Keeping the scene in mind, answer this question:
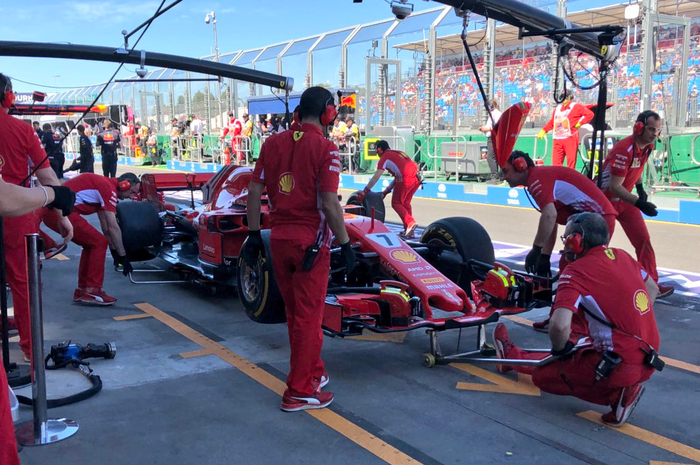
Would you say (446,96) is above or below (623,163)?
above

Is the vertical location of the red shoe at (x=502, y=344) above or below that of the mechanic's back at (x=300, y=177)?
below

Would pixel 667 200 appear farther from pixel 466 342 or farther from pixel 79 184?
pixel 79 184

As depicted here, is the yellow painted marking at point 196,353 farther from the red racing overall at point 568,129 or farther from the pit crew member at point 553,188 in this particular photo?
the red racing overall at point 568,129

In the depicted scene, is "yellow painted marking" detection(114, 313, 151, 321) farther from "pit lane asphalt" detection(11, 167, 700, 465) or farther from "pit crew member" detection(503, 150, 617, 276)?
"pit crew member" detection(503, 150, 617, 276)

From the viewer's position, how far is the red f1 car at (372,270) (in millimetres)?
4555

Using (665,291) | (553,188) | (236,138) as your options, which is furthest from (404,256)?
(236,138)

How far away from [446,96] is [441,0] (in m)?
13.4

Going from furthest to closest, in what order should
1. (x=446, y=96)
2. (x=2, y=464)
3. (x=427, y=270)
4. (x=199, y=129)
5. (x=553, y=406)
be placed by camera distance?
(x=199, y=129)
(x=446, y=96)
(x=427, y=270)
(x=553, y=406)
(x=2, y=464)

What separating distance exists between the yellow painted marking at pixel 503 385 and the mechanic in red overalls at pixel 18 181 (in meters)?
3.05

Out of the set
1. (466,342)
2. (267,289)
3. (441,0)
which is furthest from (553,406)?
(441,0)

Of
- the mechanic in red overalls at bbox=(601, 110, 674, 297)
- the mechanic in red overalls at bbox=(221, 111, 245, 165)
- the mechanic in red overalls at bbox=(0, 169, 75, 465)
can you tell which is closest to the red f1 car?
the mechanic in red overalls at bbox=(601, 110, 674, 297)

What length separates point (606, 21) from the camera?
16594 millimetres

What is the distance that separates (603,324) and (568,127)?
34.2 feet

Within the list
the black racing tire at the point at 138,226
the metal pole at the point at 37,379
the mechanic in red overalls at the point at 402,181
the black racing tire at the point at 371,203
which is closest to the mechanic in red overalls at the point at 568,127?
the mechanic in red overalls at the point at 402,181
